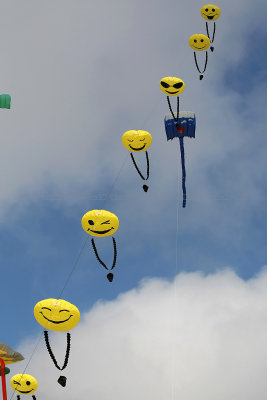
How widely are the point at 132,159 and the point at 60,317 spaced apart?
9.09m

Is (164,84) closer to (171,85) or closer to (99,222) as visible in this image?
(171,85)

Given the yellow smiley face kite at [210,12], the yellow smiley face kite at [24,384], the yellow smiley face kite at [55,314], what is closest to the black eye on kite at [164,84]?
the yellow smiley face kite at [210,12]

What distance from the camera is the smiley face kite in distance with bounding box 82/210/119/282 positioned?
73.9 ft

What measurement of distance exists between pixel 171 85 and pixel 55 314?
12639 mm

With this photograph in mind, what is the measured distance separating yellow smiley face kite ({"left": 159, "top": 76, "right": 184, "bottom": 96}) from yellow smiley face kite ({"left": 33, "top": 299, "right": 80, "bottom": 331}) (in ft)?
38.9

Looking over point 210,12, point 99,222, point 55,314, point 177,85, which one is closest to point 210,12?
point 210,12

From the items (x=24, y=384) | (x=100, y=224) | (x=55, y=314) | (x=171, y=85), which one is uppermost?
(x=171, y=85)

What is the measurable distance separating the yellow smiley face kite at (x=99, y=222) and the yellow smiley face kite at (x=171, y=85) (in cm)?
738

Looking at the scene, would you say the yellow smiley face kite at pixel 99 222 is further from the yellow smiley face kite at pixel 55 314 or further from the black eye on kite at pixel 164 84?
the black eye on kite at pixel 164 84

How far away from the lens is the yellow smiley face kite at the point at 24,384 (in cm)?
2641

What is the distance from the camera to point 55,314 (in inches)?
801

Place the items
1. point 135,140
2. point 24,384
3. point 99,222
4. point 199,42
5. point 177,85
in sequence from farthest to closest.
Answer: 1. point 199,42
2. point 24,384
3. point 177,85
4. point 135,140
5. point 99,222

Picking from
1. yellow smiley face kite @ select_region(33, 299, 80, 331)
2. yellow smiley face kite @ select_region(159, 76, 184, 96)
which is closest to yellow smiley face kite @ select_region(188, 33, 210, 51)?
yellow smiley face kite @ select_region(159, 76, 184, 96)

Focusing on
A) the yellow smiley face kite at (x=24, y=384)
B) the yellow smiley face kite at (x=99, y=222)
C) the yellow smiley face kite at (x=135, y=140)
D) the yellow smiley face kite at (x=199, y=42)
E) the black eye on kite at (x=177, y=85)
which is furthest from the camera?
the yellow smiley face kite at (x=199, y=42)
